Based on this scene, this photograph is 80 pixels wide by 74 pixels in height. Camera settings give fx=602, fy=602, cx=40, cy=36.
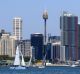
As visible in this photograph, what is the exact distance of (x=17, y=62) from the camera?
615 ft
